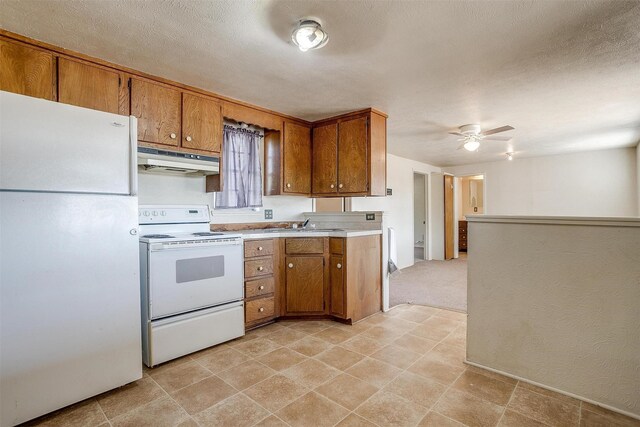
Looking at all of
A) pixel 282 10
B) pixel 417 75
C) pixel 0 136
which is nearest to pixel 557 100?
pixel 417 75

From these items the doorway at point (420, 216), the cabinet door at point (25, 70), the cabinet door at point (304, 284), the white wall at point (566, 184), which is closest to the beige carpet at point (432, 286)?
the doorway at point (420, 216)

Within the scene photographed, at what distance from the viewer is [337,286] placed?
3.18 metres

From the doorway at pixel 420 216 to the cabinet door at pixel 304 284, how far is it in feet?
14.6

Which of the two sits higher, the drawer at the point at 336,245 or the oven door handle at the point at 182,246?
the oven door handle at the point at 182,246

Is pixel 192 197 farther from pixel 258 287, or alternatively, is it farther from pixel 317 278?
pixel 317 278

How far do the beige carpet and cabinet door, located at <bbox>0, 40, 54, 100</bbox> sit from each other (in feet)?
12.3

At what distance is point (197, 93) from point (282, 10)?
4.63 ft

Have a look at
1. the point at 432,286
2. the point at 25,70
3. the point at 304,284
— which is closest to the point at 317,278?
the point at 304,284

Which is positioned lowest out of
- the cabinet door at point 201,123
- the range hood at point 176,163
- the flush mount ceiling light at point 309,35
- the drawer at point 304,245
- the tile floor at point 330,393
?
the tile floor at point 330,393

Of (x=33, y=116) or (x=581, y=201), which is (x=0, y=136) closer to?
(x=33, y=116)

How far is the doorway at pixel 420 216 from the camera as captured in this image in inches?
282

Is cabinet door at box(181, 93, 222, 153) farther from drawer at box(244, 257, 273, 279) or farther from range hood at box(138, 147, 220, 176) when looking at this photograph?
drawer at box(244, 257, 273, 279)

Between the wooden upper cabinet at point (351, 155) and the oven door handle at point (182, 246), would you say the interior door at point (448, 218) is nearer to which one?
the wooden upper cabinet at point (351, 155)

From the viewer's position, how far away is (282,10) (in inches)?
67.5
